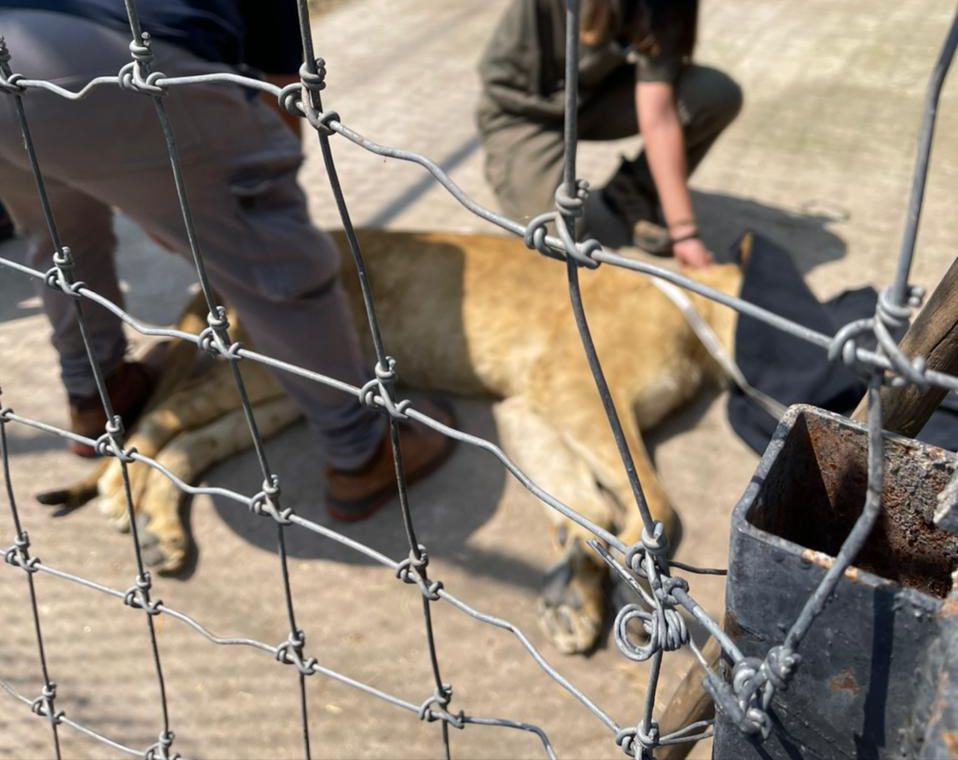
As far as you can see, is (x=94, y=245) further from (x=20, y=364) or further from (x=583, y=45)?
(x=583, y=45)

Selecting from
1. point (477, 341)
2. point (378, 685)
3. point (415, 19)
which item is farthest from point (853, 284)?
point (415, 19)

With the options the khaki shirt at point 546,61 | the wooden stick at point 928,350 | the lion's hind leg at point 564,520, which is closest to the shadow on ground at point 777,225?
the khaki shirt at point 546,61

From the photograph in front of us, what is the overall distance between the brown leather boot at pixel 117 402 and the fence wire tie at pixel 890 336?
185cm

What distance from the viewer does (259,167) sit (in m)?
1.60

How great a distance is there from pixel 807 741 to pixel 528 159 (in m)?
2.59

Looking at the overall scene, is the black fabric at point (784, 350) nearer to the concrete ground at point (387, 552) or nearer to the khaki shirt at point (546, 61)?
the concrete ground at point (387, 552)

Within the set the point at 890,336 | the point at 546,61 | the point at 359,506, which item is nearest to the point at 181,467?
the point at 359,506

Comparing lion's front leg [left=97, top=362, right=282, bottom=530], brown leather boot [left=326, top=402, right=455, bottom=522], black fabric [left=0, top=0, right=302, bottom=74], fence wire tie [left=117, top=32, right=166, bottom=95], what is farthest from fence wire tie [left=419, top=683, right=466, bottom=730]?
lion's front leg [left=97, top=362, right=282, bottom=530]

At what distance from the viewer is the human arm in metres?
2.75

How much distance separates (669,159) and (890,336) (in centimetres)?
232

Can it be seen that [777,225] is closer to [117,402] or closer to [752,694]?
[117,402]

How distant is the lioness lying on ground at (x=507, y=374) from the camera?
2027 millimetres

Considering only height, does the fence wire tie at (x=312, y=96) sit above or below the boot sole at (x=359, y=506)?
above

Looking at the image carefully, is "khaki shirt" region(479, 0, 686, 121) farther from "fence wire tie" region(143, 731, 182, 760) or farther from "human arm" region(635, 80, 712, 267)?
"fence wire tie" region(143, 731, 182, 760)
